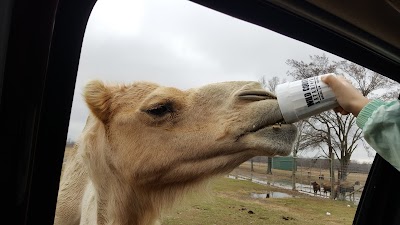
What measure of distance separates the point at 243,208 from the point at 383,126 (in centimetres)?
94

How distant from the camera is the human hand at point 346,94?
1039mm

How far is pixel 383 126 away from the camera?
0.97 m

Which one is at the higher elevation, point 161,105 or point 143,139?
point 161,105

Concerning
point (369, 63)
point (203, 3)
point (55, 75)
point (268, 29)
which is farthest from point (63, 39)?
point (369, 63)

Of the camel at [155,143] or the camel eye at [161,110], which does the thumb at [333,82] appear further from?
the camel eye at [161,110]

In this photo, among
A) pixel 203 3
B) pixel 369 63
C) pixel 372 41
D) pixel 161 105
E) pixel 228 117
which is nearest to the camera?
pixel 203 3

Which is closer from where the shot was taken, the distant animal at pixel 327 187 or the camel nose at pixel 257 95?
the camel nose at pixel 257 95

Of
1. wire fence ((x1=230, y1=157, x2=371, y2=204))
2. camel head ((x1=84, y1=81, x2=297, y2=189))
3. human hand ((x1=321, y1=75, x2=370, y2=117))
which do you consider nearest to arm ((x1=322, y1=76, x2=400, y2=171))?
human hand ((x1=321, y1=75, x2=370, y2=117))

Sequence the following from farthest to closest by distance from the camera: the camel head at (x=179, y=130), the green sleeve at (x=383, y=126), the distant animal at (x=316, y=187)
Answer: the distant animal at (x=316, y=187)
the camel head at (x=179, y=130)
the green sleeve at (x=383, y=126)

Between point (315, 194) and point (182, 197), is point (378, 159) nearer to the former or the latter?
point (315, 194)

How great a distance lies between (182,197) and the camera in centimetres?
164

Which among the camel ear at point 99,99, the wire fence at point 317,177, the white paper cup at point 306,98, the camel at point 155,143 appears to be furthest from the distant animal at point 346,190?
the camel ear at point 99,99

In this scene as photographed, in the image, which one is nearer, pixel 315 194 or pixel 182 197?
pixel 182 197

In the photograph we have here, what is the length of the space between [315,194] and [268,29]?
2.98 feet
